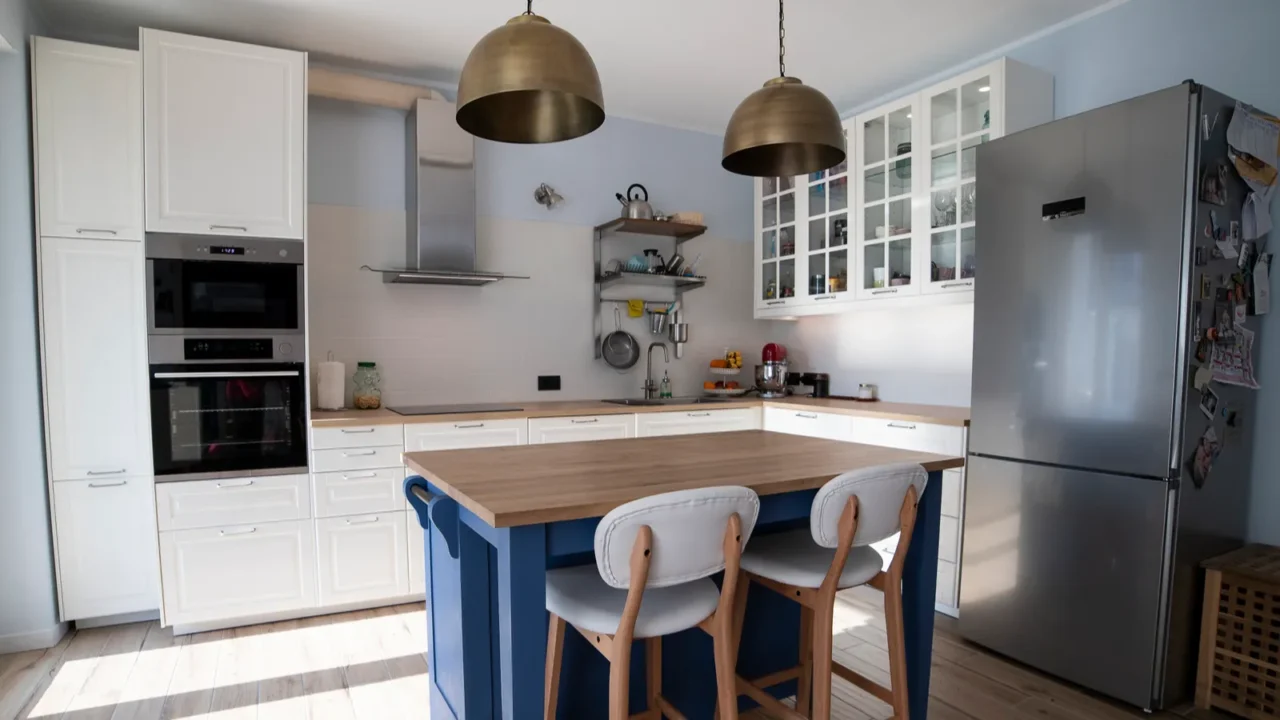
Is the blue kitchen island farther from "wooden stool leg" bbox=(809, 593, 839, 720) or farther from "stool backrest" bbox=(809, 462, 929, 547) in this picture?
"wooden stool leg" bbox=(809, 593, 839, 720)

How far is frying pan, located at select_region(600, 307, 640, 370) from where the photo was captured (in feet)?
13.7

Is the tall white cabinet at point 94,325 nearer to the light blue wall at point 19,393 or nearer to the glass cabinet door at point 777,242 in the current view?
the light blue wall at point 19,393

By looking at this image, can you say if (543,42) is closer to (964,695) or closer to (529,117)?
(529,117)

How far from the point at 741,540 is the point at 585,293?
2.88m

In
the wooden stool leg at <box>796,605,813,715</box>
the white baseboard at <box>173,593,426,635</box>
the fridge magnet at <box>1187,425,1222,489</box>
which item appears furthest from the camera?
the white baseboard at <box>173,593,426,635</box>

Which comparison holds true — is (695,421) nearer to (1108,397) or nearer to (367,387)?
(367,387)

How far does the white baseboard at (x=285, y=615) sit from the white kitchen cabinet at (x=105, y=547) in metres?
0.23

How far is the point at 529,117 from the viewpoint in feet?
5.76

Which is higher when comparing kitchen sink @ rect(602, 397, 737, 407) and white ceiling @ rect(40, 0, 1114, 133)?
white ceiling @ rect(40, 0, 1114, 133)

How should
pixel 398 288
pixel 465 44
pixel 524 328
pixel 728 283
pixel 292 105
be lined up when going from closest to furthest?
1. pixel 292 105
2. pixel 465 44
3. pixel 398 288
4. pixel 524 328
5. pixel 728 283

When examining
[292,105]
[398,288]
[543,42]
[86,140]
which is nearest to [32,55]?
[86,140]

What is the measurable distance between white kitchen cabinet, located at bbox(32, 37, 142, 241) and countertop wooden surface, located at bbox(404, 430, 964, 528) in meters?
1.87

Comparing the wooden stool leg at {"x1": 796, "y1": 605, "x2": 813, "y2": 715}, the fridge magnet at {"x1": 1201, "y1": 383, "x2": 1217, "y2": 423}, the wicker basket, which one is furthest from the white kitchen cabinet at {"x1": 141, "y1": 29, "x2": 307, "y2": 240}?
the wicker basket

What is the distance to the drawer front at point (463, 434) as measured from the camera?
312 centimetres
